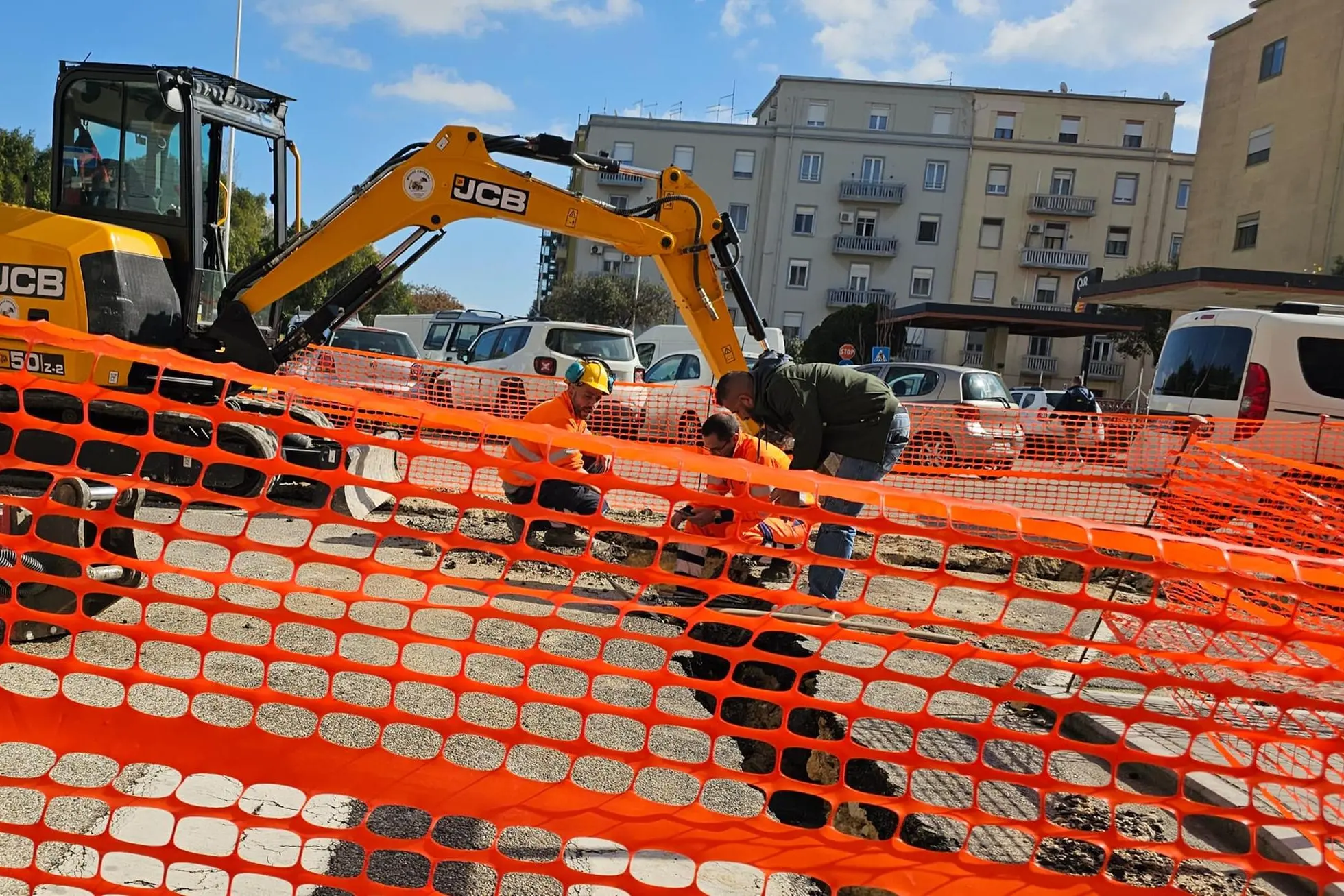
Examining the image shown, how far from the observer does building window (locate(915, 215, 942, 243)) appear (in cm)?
4875

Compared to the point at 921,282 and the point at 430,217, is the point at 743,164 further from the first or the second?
the point at 430,217

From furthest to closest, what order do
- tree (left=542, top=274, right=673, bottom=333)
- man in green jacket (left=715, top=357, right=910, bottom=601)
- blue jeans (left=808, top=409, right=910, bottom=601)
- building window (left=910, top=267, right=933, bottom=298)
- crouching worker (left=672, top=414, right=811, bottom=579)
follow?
building window (left=910, top=267, right=933, bottom=298) → tree (left=542, top=274, right=673, bottom=333) → man in green jacket (left=715, top=357, right=910, bottom=601) → blue jeans (left=808, top=409, right=910, bottom=601) → crouching worker (left=672, top=414, right=811, bottom=579)

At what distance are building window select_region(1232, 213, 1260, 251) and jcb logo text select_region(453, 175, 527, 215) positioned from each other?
31.2 metres

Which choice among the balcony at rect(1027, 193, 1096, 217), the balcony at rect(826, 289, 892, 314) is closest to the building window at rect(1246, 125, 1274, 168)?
the balcony at rect(1027, 193, 1096, 217)

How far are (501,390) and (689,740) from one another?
7637 mm

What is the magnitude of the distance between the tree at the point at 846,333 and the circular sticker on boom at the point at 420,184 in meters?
34.2

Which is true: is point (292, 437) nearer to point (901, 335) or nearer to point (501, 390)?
point (501, 390)

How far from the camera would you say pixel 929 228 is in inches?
1923

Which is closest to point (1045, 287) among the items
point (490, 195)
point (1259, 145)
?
point (1259, 145)

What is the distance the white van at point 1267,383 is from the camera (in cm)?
900

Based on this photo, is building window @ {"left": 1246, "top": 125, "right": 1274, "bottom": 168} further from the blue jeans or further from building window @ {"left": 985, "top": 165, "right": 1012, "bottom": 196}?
the blue jeans

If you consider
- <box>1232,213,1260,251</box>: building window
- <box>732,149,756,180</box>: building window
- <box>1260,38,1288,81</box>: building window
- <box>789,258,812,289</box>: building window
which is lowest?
<box>789,258,812,289</box>: building window

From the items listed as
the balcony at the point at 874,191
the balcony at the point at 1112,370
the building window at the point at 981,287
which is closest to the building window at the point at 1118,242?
the balcony at the point at 1112,370

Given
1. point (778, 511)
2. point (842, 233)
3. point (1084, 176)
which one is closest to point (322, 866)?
point (778, 511)
